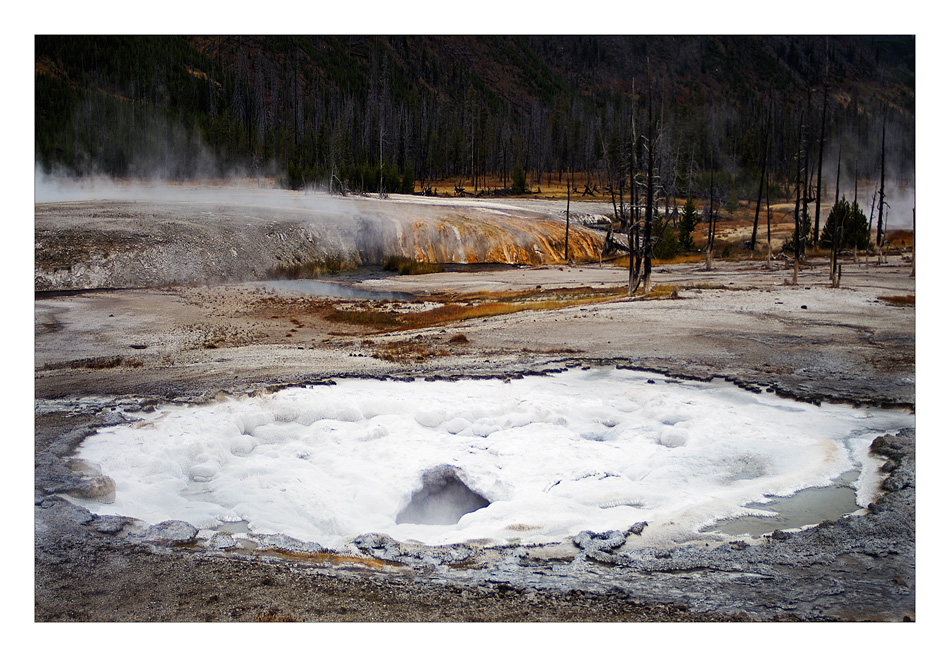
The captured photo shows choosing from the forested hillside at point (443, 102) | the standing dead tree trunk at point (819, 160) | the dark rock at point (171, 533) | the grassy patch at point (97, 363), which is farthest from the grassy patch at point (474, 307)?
the dark rock at point (171, 533)

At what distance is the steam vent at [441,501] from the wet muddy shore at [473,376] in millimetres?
446

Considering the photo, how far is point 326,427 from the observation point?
4848 mm

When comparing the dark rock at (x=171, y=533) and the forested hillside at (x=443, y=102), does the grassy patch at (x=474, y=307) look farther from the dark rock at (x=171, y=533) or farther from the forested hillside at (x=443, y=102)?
the dark rock at (x=171, y=533)

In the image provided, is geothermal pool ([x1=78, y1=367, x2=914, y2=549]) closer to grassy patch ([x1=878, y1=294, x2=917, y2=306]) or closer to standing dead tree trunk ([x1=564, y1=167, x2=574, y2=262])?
grassy patch ([x1=878, y1=294, x2=917, y2=306])

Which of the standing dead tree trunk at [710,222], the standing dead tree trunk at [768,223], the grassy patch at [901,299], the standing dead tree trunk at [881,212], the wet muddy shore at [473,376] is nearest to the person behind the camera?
the wet muddy shore at [473,376]

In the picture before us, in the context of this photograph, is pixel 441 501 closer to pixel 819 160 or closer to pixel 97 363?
pixel 97 363

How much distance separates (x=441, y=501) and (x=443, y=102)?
370 centimetres

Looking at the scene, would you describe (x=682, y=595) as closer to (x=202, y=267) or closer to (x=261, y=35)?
(x=202, y=267)

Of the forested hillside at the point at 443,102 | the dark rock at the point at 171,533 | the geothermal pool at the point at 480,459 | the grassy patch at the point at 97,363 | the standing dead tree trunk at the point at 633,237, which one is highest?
the forested hillside at the point at 443,102

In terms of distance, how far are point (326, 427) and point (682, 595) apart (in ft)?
8.59

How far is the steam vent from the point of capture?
409cm

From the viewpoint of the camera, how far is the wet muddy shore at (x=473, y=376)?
10.9 ft

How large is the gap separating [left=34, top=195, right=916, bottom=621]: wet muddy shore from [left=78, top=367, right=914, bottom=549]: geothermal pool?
17 cm

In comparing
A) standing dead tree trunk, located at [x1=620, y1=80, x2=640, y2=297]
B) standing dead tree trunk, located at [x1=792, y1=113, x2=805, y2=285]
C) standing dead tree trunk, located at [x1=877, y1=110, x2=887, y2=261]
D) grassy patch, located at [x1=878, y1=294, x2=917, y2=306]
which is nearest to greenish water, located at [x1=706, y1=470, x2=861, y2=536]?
grassy patch, located at [x1=878, y1=294, x2=917, y2=306]
